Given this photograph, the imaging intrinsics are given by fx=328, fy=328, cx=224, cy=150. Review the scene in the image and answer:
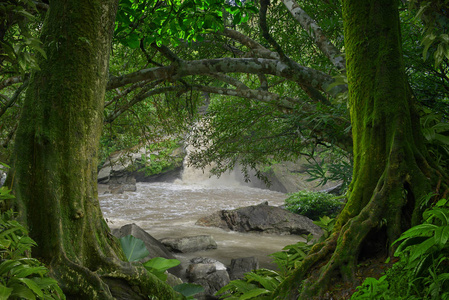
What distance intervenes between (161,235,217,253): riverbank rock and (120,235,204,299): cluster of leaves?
423cm

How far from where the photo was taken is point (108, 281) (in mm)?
2268

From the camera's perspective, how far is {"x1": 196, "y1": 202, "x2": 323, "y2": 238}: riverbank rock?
Answer: 1016 centimetres

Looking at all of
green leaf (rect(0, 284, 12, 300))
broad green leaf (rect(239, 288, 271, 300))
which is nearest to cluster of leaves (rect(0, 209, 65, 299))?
green leaf (rect(0, 284, 12, 300))

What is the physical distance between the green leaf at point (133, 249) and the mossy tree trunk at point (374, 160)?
1420mm

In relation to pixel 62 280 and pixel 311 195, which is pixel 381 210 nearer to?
pixel 62 280

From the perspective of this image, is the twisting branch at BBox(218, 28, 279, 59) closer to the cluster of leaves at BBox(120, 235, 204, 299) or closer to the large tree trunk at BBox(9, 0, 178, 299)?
the large tree trunk at BBox(9, 0, 178, 299)

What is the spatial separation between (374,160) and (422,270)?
1.06 m

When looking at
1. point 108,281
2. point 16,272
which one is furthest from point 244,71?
point 16,272

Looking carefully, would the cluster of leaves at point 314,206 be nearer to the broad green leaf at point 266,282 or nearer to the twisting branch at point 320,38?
the twisting branch at point 320,38

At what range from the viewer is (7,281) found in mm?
1475

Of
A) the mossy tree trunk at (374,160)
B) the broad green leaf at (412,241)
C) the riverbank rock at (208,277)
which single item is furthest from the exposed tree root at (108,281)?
the riverbank rock at (208,277)

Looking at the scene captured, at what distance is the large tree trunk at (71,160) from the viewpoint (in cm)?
211

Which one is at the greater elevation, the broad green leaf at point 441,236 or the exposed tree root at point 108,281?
the broad green leaf at point 441,236

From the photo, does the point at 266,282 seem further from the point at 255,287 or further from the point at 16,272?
the point at 16,272
